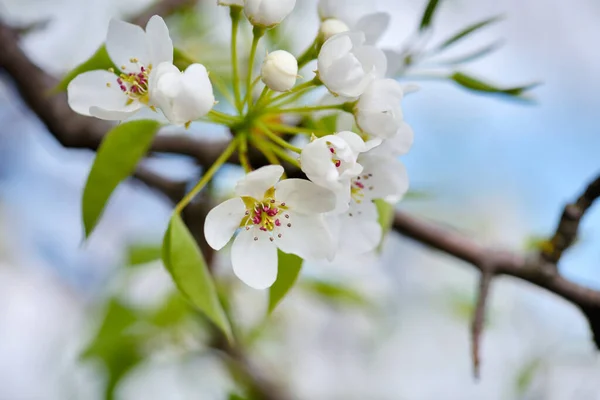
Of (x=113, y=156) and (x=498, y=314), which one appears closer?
(x=113, y=156)

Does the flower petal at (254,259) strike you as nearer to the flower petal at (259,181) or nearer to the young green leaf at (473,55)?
the flower petal at (259,181)

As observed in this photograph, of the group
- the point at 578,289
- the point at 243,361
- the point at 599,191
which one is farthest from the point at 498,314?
the point at 599,191

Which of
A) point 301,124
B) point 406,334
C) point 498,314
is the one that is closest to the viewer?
point 301,124

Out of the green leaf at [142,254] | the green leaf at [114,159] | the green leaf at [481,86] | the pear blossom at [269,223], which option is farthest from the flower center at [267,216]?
the green leaf at [142,254]

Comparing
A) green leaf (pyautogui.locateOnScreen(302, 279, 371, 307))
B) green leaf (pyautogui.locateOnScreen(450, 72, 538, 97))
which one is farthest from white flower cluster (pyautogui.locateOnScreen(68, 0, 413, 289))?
green leaf (pyautogui.locateOnScreen(302, 279, 371, 307))

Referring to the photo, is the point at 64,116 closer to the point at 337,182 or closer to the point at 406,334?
the point at 337,182

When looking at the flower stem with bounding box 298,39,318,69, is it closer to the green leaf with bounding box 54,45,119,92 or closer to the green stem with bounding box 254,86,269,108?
the green stem with bounding box 254,86,269,108
